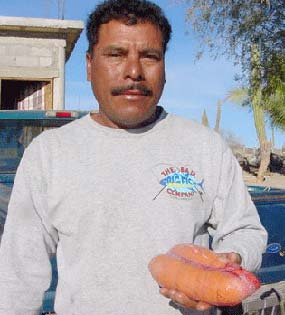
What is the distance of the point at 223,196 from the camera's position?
2.08m

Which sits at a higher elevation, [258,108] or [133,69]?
[133,69]

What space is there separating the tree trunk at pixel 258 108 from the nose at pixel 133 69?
14869 millimetres

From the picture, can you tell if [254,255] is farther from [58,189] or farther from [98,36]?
[98,36]

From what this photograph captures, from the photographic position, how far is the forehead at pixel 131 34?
2.09 metres

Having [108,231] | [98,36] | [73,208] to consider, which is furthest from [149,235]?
[98,36]

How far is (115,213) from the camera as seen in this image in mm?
1992

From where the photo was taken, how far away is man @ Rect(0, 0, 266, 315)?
6.49 feet

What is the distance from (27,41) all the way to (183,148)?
1143 cm

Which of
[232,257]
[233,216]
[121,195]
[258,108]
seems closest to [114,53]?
[121,195]

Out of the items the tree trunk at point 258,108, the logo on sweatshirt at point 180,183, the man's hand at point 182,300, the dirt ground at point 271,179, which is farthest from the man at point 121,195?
the dirt ground at point 271,179

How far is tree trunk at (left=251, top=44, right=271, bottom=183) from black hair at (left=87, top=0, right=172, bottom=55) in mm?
14725

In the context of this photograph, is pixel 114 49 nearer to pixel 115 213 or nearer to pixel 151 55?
pixel 151 55

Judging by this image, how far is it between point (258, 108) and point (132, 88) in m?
17.0

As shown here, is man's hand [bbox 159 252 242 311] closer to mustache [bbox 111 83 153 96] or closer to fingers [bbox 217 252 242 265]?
fingers [bbox 217 252 242 265]
